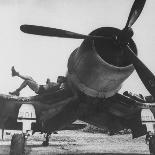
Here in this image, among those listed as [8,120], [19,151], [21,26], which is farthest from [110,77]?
[8,120]

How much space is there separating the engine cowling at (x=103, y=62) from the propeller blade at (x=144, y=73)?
0.17 metres

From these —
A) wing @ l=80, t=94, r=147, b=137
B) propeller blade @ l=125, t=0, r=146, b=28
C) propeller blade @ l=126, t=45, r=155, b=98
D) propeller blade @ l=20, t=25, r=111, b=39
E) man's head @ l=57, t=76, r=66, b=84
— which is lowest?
wing @ l=80, t=94, r=147, b=137

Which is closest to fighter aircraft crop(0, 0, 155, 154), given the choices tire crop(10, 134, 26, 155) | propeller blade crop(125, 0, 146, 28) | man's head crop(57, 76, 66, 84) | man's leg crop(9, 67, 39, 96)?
propeller blade crop(125, 0, 146, 28)

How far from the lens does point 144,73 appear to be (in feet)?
24.4

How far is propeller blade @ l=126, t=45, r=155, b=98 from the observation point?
7348mm

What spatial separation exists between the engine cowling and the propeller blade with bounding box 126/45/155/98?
0.57 feet

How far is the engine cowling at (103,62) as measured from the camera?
733 centimetres

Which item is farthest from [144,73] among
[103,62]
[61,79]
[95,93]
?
[61,79]

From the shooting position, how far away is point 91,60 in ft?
24.3

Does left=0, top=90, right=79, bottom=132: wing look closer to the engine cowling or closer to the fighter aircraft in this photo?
the fighter aircraft

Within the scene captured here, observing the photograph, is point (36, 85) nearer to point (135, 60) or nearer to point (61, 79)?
point (61, 79)

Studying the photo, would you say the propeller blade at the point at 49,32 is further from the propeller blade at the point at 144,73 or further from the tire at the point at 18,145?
the tire at the point at 18,145

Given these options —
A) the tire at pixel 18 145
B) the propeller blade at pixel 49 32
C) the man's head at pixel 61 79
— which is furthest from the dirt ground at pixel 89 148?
the propeller blade at pixel 49 32

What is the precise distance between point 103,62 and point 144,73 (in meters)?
1.11
